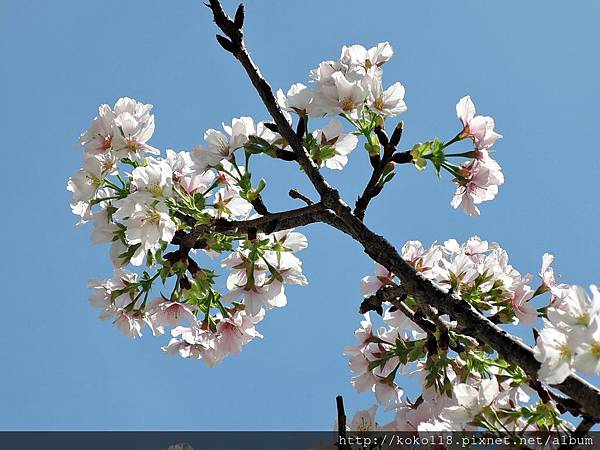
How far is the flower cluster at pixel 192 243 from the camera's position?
308cm

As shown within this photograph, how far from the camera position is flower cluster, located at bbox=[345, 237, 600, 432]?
205cm

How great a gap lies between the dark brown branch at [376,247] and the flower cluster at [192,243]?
0.82ft

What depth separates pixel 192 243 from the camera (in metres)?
3.11

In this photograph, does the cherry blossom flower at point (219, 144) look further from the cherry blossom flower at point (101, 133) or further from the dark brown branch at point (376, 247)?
the cherry blossom flower at point (101, 133)

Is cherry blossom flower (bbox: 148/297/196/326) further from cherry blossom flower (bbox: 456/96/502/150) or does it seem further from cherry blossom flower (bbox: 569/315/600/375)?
cherry blossom flower (bbox: 569/315/600/375)

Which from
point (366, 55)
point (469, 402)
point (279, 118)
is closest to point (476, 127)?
point (366, 55)

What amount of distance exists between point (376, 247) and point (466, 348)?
672mm

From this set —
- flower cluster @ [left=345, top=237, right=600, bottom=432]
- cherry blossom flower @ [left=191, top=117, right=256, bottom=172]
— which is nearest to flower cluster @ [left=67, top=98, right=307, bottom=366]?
cherry blossom flower @ [left=191, top=117, right=256, bottom=172]

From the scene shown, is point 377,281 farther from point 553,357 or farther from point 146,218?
point 553,357

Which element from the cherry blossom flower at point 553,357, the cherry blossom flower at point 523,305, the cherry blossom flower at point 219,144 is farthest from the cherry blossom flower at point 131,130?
the cherry blossom flower at point 553,357

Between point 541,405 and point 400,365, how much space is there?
45.7 inches

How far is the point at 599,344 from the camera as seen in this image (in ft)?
6.28

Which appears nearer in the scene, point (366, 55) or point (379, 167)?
point (379, 167)

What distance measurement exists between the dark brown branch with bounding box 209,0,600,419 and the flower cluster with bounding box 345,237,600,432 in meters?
0.12
